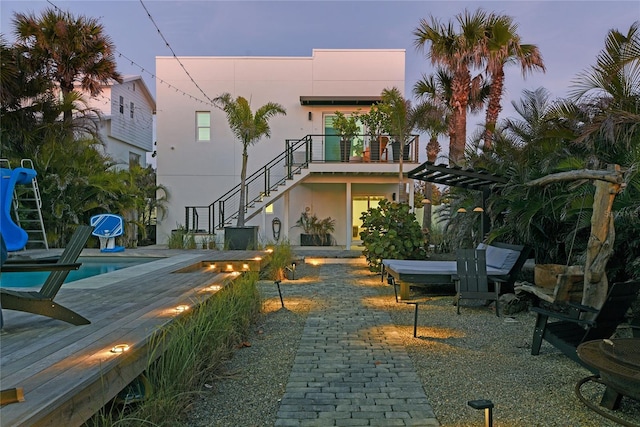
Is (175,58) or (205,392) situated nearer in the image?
(205,392)

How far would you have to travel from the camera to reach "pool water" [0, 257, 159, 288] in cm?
808

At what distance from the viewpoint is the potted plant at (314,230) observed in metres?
17.0

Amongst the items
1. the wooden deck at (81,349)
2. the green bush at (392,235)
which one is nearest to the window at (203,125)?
the green bush at (392,235)

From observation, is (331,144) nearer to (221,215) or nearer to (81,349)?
(221,215)

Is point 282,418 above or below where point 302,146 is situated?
below

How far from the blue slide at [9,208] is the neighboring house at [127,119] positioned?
22.9 feet

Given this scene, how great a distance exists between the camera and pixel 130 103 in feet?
68.0

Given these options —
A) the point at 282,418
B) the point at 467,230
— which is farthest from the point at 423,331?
the point at 467,230

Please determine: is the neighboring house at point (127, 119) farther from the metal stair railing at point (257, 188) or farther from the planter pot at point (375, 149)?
the planter pot at point (375, 149)

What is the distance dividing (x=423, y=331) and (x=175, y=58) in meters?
15.2

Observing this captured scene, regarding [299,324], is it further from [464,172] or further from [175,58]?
[175,58]

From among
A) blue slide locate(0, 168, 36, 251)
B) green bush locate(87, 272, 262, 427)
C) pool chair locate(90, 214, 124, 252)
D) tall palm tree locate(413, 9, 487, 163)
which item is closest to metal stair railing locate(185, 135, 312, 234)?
pool chair locate(90, 214, 124, 252)

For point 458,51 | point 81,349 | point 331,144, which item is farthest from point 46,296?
point 331,144

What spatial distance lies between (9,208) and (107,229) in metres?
2.56
